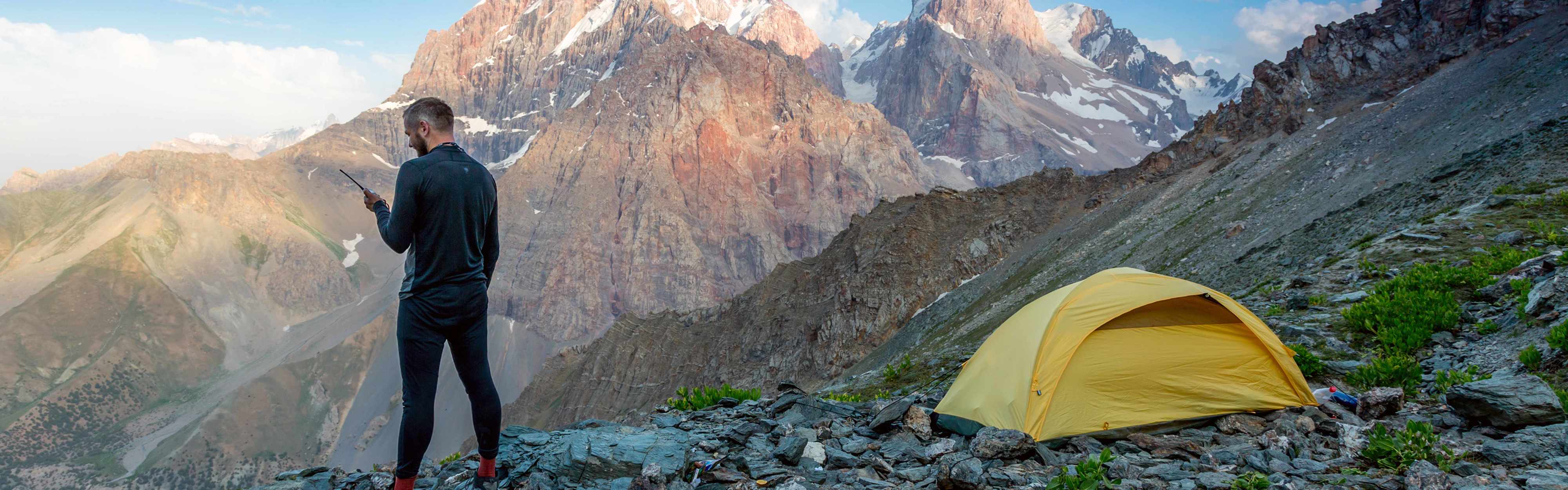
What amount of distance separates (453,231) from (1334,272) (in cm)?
1233

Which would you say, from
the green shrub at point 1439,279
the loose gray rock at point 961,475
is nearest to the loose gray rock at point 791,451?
the loose gray rock at point 961,475

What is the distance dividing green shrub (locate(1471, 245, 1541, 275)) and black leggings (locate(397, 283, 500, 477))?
35.2 ft

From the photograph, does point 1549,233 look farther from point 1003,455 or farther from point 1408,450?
point 1003,455

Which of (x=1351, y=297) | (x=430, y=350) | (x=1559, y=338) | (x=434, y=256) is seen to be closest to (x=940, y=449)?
(x=430, y=350)

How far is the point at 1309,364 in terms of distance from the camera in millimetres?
7027

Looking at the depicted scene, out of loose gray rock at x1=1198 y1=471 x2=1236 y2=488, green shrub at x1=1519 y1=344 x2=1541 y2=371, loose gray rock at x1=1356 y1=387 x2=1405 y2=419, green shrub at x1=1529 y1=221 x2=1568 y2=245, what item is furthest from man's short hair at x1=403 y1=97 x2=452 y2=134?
green shrub at x1=1529 y1=221 x2=1568 y2=245

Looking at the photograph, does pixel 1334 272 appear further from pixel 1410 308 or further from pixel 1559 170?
pixel 1559 170

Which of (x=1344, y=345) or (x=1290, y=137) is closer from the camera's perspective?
(x=1344, y=345)

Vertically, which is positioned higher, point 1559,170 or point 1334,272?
point 1559,170

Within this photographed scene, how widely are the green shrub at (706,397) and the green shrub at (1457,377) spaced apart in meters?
6.69

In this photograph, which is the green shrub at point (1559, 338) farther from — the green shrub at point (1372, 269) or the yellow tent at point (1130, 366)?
the green shrub at point (1372, 269)

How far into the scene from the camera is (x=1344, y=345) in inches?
304

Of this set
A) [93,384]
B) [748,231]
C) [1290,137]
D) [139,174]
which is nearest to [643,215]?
[748,231]

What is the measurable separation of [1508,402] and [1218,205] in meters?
24.0
